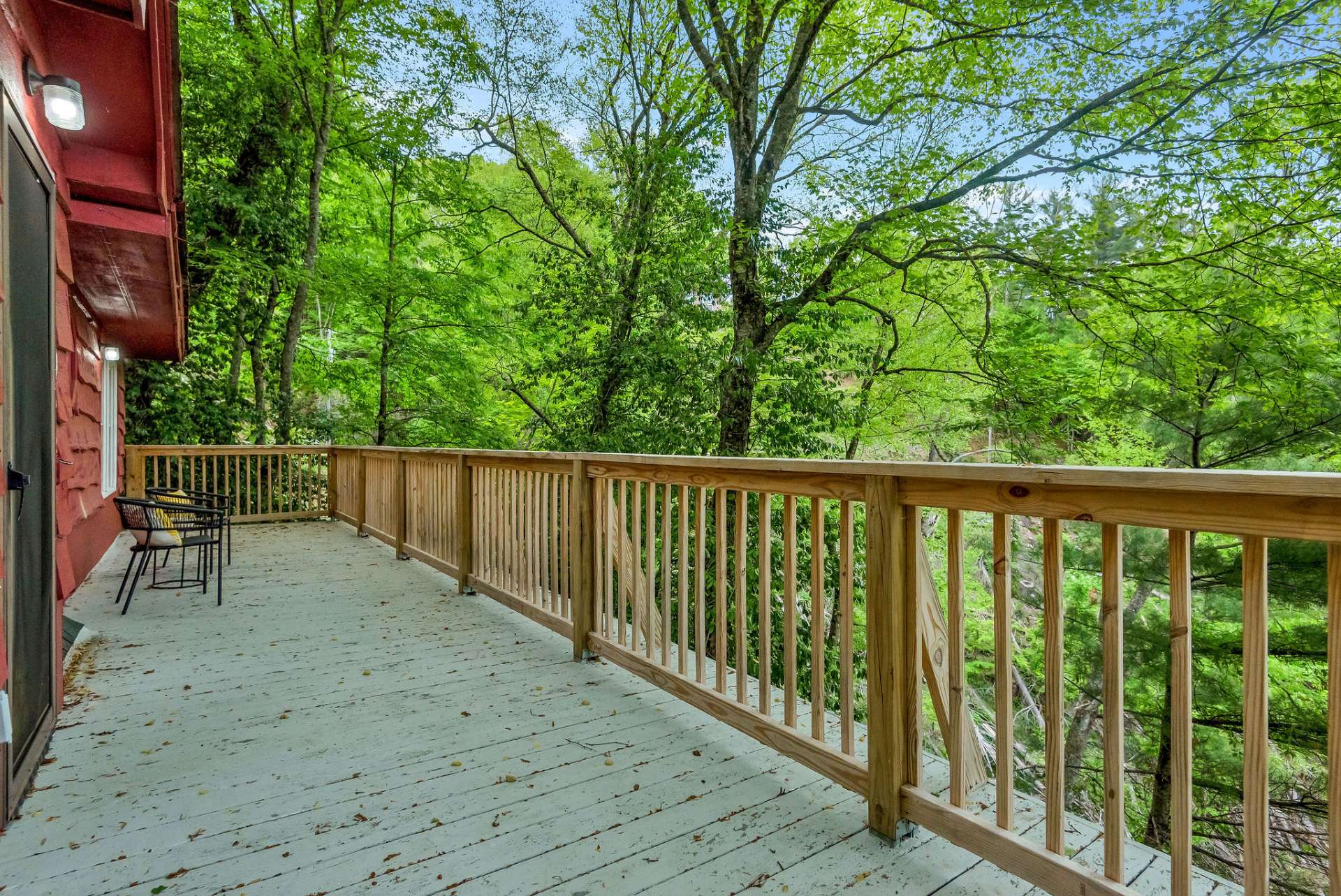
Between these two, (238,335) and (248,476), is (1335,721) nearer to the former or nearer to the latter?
(248,476)

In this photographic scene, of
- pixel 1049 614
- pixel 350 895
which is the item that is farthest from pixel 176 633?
pixel 1049 614

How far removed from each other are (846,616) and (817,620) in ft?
0.54

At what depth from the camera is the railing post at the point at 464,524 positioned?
4523 millimetres

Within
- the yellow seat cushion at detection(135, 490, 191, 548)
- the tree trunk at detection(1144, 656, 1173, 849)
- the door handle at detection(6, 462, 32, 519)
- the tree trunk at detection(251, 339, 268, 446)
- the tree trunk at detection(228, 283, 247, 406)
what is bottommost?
the tree trunk at detection(1144, 656, 1173, 849)

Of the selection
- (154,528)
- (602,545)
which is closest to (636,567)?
(602,545)

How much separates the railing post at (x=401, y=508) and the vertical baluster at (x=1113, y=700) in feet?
17.8

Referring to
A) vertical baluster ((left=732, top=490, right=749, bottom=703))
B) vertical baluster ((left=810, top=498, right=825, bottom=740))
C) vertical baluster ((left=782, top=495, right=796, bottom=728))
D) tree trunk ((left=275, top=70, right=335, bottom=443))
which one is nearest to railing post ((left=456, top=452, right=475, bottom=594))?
vertical baluster ((left=732, top=490, right=749, bottom=703))

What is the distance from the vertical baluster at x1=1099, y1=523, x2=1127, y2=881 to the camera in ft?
4.33

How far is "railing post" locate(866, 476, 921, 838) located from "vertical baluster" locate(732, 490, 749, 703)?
59 centimetres

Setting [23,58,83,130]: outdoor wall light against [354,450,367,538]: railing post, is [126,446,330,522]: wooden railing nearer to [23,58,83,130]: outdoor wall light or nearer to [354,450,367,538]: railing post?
[354,450,367,538]: railing post

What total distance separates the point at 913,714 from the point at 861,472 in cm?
65

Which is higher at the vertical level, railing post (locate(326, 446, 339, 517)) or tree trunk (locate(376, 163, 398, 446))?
tree trunk (locate(376, 163, 398, 446))

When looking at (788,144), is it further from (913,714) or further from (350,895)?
(350,895)

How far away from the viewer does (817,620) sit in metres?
2.01
